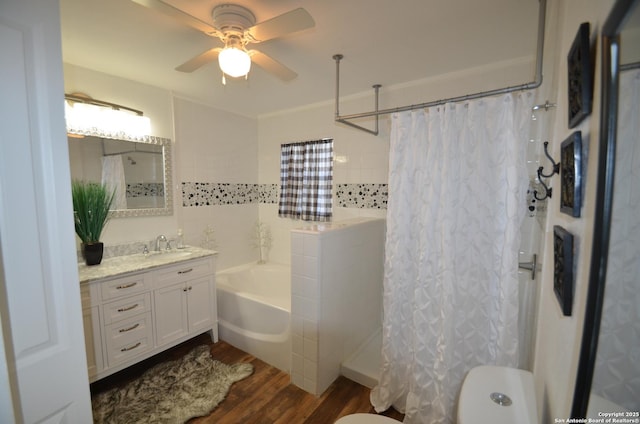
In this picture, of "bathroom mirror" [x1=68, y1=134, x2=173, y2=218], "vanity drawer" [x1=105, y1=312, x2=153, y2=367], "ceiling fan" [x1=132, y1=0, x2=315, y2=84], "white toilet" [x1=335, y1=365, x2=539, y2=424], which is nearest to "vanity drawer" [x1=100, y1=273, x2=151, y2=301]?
"vanity drawer" [x1=105, y1=312, x2=153, y2=367]

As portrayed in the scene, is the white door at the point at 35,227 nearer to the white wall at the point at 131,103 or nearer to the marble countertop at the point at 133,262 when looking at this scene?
the marble countertop at the point at 133,262

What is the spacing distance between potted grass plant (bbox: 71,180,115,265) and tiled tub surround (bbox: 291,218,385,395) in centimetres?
153

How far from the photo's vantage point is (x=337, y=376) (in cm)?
211

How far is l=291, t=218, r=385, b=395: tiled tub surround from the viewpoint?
1.82 metres

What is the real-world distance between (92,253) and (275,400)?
1.74 meters

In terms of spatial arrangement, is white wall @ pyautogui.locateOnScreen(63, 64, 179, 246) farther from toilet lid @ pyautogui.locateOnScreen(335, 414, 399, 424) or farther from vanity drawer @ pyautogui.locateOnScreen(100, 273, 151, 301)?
toilet lid @ pyautogui.locateOnScreen(335, 414, 399, 424)

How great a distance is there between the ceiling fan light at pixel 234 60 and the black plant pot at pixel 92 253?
1715 mm

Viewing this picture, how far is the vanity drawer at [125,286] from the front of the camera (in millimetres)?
1846

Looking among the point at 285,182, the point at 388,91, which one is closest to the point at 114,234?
the point at 285,182

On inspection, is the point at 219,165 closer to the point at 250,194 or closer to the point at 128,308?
the point at 250,194

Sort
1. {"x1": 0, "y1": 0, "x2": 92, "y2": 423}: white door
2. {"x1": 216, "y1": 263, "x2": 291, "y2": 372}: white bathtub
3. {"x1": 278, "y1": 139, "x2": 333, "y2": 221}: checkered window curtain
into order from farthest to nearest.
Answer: {"x1": 278, "y1": 139, "x2": 333, "y2": 221}: checkered window curtain → {"x1": 216, "y1": 263, "x2": 291, "y2": 372}: white bathtub → {"x1": 0, "y1": 0, "x2": 92, "y2": 423}: white door

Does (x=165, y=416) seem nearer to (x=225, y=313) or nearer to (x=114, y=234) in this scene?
(x=225, y=313)

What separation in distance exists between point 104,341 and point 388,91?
3050mm

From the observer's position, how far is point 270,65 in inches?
63.0
